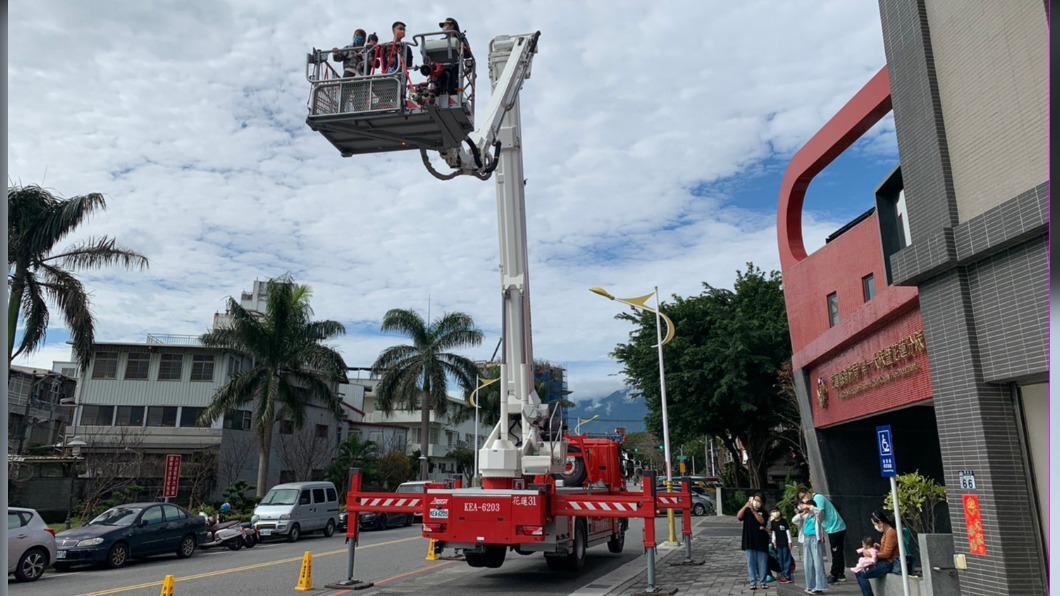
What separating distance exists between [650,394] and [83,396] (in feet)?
97.1

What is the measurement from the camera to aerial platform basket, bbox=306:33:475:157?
30.6 ft

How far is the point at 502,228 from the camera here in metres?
13.7

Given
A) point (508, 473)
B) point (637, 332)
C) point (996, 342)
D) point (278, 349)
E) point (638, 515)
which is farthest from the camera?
point (637, 332)

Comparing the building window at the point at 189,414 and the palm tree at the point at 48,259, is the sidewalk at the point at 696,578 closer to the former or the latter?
the palm tree at the point at 48,259

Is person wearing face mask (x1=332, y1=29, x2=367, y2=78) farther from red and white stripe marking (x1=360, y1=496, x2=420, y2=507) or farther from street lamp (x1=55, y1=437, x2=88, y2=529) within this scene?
street lamp (x1=55, y1=437, x2=88, y2=529)

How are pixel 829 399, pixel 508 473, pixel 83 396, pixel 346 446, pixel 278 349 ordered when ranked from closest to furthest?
pixel 508 473 → pixel 829 399 → pixel 278 349 → pixel 83 396 → pixel 346 446

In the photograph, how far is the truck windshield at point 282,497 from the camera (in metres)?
24.5

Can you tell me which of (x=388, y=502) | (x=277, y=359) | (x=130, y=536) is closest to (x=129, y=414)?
(x=277, y=359)

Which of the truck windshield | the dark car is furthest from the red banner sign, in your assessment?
the truck windshield

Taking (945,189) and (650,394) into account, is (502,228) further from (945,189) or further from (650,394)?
(650,394)

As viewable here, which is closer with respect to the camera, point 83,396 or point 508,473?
point 508,473

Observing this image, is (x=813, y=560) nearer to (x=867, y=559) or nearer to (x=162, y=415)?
(x=867, y=559)

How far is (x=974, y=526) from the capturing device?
26.6 ft

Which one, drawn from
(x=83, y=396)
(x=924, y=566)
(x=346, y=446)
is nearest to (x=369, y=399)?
(x=346, y=446)
